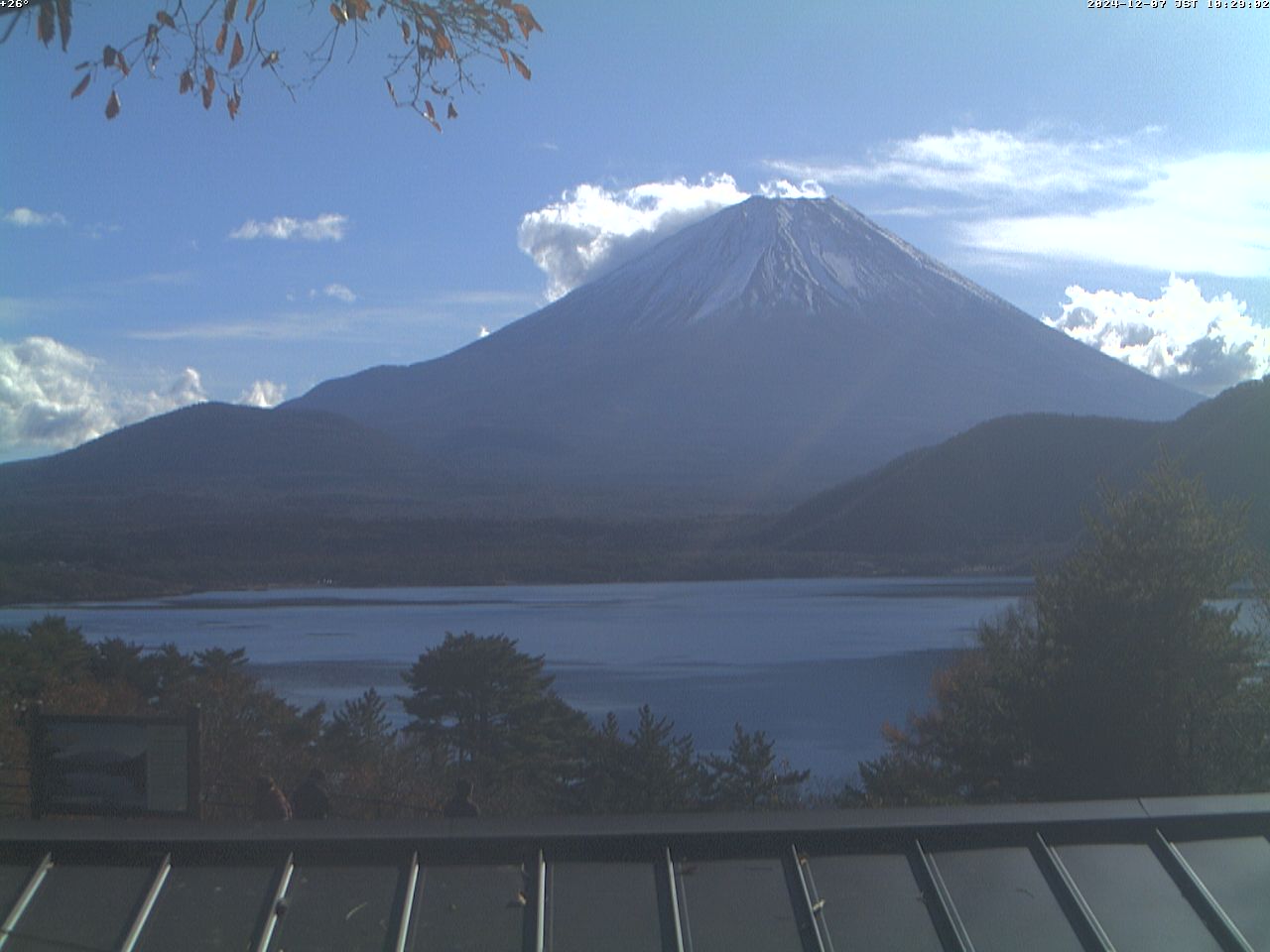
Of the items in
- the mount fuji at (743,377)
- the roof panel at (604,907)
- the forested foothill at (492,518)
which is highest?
the mount fuji at (743,377)

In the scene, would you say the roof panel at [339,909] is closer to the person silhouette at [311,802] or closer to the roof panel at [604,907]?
the roof panel at [604,907]

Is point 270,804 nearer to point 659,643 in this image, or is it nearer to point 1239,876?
point 1239,876

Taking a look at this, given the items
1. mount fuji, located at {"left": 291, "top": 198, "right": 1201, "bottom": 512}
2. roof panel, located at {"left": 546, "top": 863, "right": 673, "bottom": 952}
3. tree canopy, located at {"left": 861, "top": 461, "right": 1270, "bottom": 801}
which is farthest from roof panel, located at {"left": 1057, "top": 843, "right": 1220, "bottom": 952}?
mount fuji, located at {"left": 291, "top": 198, "right": 1201, "bottom": 512}

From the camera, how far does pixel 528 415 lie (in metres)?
84.7

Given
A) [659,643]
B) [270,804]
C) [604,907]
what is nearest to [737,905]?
[604,907]

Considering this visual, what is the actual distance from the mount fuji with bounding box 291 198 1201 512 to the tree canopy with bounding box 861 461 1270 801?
34.9 meters

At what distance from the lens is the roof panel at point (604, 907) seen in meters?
3.94

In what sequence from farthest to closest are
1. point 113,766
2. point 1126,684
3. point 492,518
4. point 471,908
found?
point 492,518 → point 1126,684 → point 113,766 → point 471,908

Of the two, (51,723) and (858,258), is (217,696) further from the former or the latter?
(858,258)

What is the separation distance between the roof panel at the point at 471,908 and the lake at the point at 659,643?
35.4 feet

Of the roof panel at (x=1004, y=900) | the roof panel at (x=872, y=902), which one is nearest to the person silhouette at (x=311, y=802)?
the roof panel at (x=872, y=902)

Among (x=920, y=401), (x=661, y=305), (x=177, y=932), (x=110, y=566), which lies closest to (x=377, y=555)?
(x=110, y=566)

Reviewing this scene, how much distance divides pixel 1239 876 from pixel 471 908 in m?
2.62

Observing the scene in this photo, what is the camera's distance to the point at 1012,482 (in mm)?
31391
